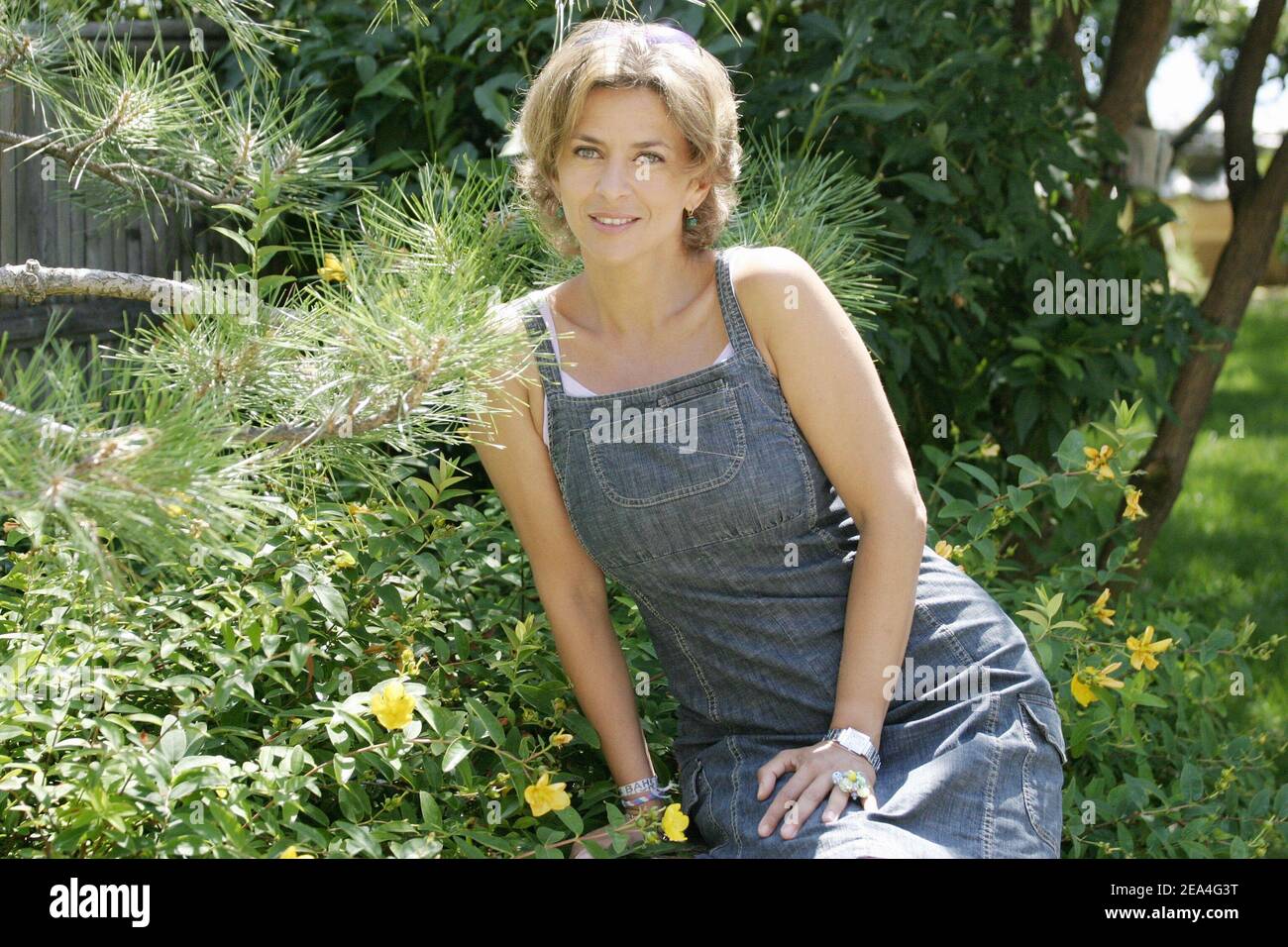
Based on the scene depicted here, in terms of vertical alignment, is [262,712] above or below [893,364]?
below

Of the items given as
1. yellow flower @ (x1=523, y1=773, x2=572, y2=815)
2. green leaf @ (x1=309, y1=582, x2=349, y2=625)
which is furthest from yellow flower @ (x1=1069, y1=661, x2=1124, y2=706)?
green leaf @ (x1=309, y1=582, x2=349, y2=625)

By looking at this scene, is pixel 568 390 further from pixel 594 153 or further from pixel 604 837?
pixel 604 837

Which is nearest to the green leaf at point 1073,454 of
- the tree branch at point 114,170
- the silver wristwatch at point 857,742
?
the silver wristwatch at point 857,742

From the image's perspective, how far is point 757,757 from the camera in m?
1.79

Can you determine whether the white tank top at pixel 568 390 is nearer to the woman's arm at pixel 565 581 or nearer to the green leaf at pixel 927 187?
the woman's arm at pixel 565 581

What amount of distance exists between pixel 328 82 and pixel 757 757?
1.64 meters

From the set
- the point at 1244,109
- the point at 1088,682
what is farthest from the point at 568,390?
the point at 1244,109

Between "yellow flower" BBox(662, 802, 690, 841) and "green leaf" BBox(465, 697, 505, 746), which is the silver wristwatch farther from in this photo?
"green leaf" BBox(465, 697, 505, 746)

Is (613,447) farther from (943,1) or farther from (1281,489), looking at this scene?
(1281,489)

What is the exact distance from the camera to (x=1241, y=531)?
4551 millimetres

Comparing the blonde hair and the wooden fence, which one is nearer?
the blonde hair

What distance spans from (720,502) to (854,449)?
191mm

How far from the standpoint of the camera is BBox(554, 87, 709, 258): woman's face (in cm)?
177

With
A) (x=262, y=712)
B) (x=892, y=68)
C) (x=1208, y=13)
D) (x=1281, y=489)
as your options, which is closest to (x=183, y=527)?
(x=262, y=712)
